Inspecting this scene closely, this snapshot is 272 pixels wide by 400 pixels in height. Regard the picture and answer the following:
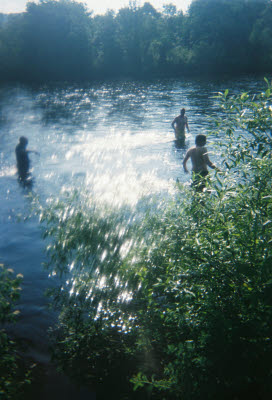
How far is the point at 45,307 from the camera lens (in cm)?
620

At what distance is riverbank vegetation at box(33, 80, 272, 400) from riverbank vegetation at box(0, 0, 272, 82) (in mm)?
64439

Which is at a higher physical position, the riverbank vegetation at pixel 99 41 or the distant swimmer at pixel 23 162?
the riverbank vegetation at pixel 99 41

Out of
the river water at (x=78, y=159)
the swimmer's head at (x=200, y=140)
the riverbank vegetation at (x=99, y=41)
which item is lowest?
the river water at (x=78, y=159)

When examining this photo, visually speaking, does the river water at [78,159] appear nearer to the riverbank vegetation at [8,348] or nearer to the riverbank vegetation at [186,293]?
the riverbank vegetation at [186,293]

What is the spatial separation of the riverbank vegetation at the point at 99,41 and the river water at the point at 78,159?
37.0 metres

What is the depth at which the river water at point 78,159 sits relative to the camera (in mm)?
7449

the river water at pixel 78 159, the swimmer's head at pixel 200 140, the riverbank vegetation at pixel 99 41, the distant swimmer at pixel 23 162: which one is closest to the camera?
the river water at pixel 78 159

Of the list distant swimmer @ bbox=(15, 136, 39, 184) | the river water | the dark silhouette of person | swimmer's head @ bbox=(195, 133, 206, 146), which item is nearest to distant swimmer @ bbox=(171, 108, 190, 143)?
the dark silhouette of person

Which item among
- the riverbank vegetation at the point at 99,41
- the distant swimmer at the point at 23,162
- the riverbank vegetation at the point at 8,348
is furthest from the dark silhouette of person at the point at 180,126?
the riverbank vegetation at the point at 99,41

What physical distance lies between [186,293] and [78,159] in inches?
547

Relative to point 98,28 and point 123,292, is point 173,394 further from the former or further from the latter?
point 98,28

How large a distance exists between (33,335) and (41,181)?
339 inches

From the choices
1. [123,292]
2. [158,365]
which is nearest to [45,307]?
[123,292]

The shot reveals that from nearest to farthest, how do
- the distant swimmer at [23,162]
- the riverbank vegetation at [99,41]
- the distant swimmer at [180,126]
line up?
the distant swimmer at [23,162]
the distant swimmer at [180,126]
the riverbank vegetation at [99,41]
